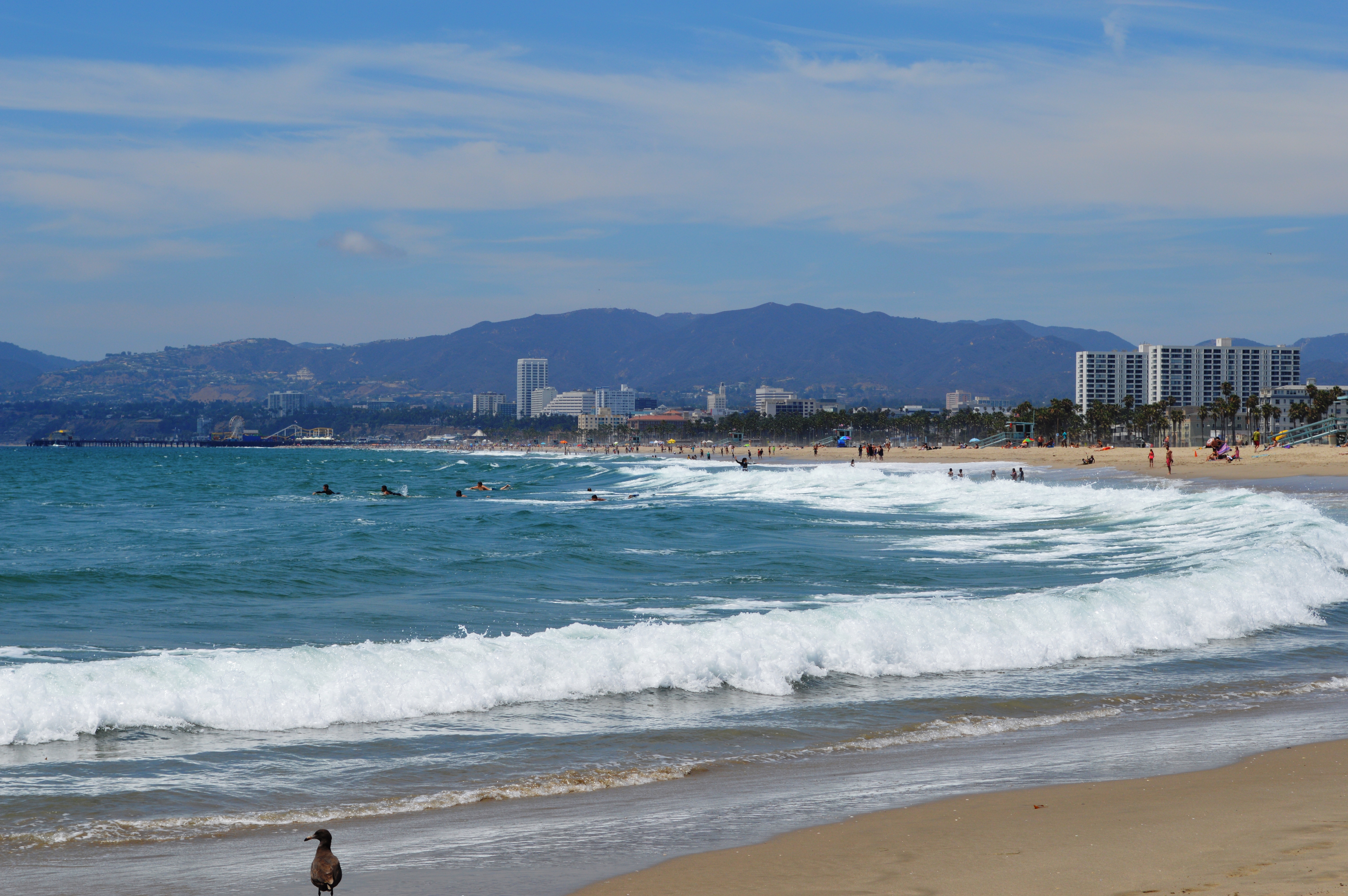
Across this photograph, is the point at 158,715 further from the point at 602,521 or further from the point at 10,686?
the point at 602,521

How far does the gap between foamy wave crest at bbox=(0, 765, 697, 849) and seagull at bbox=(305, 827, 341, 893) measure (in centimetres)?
186

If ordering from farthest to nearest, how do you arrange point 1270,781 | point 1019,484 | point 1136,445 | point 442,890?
point 1136,445
point 1019,484
point 1270,781
point 442,890

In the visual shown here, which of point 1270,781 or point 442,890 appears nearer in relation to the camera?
point 442,890

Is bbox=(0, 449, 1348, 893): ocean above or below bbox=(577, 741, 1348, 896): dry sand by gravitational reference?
below

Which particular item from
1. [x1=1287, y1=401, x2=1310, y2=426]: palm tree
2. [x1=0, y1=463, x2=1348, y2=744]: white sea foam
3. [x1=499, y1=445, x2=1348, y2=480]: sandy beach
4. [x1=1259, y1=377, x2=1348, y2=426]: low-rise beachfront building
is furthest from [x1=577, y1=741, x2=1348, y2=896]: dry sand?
[x1=1259, y1=377, x2=1348, y2=426]: low-rise beachfront building

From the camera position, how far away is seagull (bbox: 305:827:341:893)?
4785 mm

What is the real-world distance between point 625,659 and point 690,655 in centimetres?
69

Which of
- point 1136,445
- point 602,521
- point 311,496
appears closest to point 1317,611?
point 602,521

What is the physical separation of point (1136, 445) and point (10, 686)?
483ft

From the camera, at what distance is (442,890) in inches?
209

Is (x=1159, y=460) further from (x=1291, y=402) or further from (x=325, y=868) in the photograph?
(x=1291, y=402)

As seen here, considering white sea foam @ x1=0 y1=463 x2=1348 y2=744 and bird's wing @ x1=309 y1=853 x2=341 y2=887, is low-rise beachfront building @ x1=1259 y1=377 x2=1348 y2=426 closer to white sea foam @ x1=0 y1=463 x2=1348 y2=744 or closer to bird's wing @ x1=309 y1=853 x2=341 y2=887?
white sea foam @ x1=0 y1=463 x2=1348 y2=744

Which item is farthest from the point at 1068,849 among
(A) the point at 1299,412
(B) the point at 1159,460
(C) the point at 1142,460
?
(A) the point at 1299,412

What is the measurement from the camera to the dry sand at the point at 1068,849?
5.14 meters
